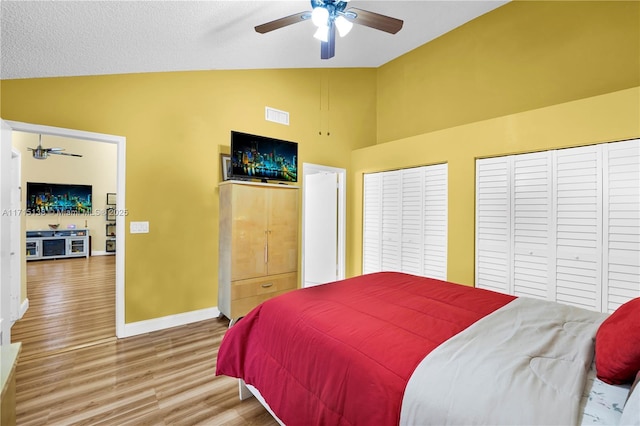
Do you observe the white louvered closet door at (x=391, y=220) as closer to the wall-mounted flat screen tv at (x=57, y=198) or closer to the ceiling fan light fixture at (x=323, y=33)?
the ceiling fan light fixture at (x=323, y=33)

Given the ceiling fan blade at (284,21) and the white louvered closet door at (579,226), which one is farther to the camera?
the white louvered closet door at (579,226)

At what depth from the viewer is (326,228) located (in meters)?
4.46

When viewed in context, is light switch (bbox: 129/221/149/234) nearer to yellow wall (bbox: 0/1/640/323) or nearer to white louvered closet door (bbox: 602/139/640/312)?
yellow wall (bbox: 0/1/640/323)

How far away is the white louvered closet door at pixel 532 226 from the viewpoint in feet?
8.87

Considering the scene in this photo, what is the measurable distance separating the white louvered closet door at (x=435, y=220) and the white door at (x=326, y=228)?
130 centimetres

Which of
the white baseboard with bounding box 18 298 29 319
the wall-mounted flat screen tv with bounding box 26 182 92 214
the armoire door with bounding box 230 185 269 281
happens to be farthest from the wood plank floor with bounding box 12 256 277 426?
the wall-mounted flat screen tv with bounding box 26 182 92 214

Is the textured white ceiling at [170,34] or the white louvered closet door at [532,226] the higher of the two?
the textured white ceiling at [170,34]

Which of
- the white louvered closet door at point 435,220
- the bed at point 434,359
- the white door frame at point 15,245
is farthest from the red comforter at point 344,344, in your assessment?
the white door frame at point 15,245

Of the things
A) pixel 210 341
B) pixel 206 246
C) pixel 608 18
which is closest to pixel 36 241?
pixel 206 246

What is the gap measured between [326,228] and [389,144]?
1.55 metres

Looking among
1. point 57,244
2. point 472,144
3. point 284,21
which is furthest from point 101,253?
point 472,144

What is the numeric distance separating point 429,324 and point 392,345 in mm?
315

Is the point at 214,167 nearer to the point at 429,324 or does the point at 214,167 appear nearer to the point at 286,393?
the point at 286,393

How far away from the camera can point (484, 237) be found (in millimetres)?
3117
